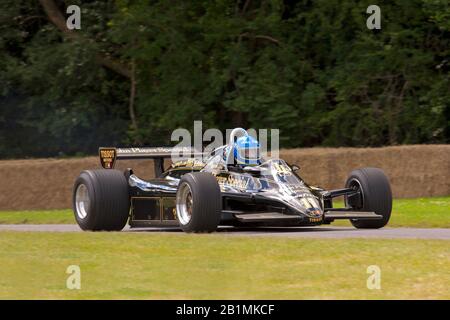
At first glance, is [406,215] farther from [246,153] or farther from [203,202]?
[203,202]

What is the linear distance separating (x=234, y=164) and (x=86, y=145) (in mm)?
16667

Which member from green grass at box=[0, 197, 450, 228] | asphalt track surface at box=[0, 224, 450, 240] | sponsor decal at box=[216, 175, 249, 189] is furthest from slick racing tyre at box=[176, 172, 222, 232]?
green grass at box=[0, 197, 450, 228]

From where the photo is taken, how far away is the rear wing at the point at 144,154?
16.7 meters

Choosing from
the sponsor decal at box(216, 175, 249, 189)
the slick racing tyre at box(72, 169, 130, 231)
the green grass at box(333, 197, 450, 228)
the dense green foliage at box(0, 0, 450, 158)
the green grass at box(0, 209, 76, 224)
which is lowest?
the green grass at box(0, 209, 76, 224)

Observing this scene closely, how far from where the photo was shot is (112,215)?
51.4ft

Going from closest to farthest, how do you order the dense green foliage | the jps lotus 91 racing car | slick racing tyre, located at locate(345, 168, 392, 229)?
the jps lotus 91 racing car < slick racing tyre, located at locate(345, 168, 392, 229) < the dense green foliage

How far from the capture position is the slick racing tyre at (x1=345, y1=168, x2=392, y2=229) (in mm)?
14867

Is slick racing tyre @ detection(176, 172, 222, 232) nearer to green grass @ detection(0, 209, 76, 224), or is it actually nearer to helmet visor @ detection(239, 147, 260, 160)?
helmet visor @ detection(239, 147, 260, 160)

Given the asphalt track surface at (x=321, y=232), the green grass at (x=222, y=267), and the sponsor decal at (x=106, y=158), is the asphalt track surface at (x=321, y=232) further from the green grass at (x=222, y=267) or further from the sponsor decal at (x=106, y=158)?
the sponsor decal at (x=106, y=158)

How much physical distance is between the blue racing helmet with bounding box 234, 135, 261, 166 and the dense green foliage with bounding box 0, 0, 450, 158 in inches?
446

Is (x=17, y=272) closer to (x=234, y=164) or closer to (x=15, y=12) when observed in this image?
(x=234, y=164)

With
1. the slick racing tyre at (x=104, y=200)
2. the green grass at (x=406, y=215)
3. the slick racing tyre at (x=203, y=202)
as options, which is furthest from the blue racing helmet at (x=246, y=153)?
the green grass at (x=406, y=215)

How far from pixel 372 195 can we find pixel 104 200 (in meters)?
3.73

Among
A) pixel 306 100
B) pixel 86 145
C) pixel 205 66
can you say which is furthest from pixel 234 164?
pixel 86 145
